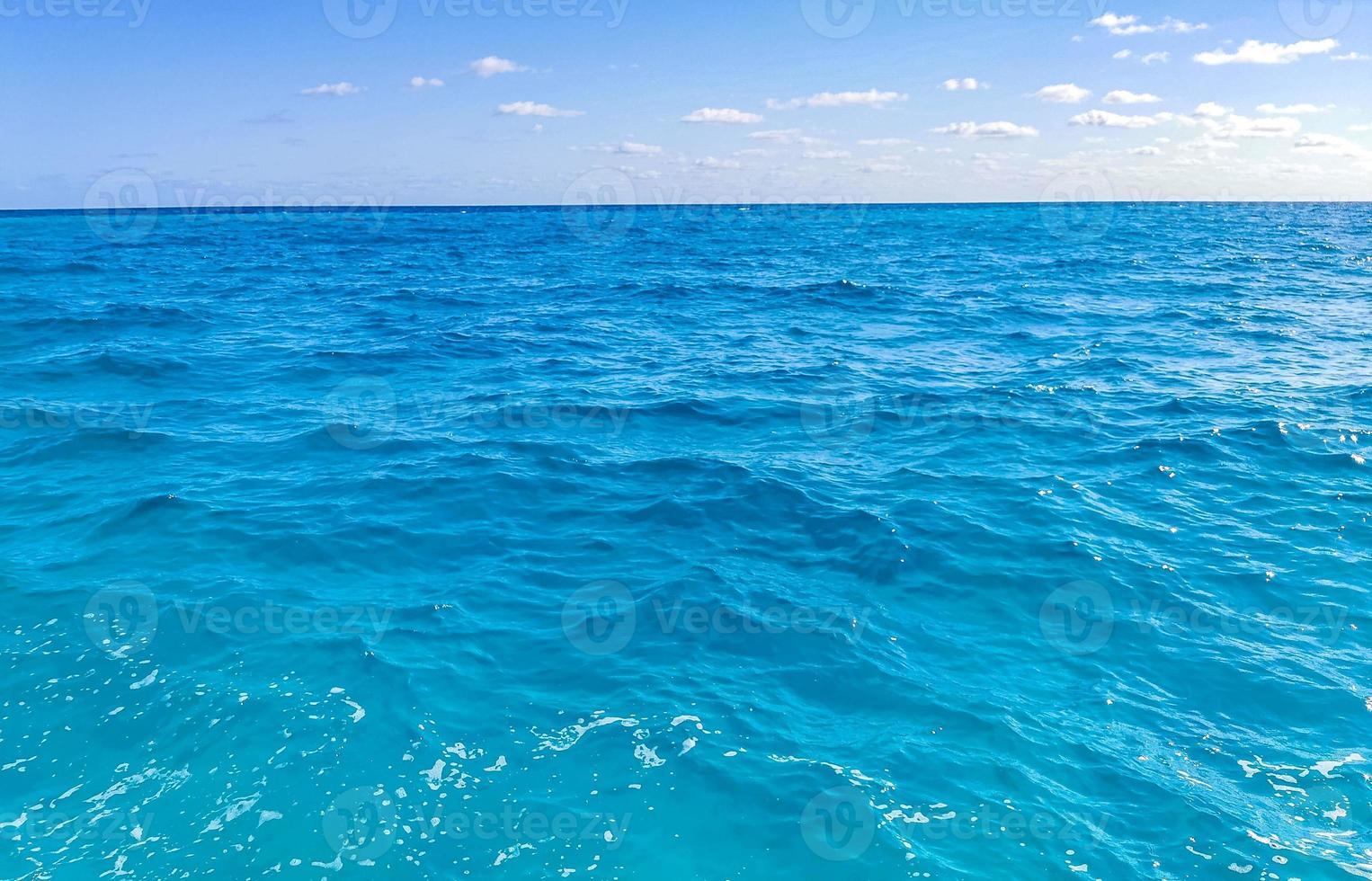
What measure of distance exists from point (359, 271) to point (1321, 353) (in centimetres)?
5250

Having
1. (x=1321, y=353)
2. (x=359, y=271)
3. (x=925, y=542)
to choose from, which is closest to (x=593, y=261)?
(x=359, y=271)

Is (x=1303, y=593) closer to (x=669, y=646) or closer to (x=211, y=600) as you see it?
(x=669, y=646)

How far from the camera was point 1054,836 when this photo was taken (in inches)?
319

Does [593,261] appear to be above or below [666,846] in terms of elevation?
above

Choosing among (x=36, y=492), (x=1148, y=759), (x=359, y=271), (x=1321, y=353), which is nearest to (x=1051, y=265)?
(x=1321, y=353)

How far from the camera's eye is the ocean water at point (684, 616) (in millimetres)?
8211

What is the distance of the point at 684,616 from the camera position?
12.0 meters

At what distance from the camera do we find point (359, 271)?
54.0m

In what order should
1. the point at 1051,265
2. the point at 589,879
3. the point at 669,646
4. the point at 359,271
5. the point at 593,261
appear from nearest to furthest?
the point at 589,879
the point at 669,646
the point at 359,271
the point at 1051,265
the point at 593,261

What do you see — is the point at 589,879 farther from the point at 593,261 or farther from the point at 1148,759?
the point at 593,261

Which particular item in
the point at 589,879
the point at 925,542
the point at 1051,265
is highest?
the point at 1051,265

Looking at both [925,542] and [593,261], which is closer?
[925,542]

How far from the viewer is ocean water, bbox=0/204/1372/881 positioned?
26.9 feet

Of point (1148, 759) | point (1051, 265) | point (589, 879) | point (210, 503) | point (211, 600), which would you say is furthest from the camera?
point (1051, 265)
